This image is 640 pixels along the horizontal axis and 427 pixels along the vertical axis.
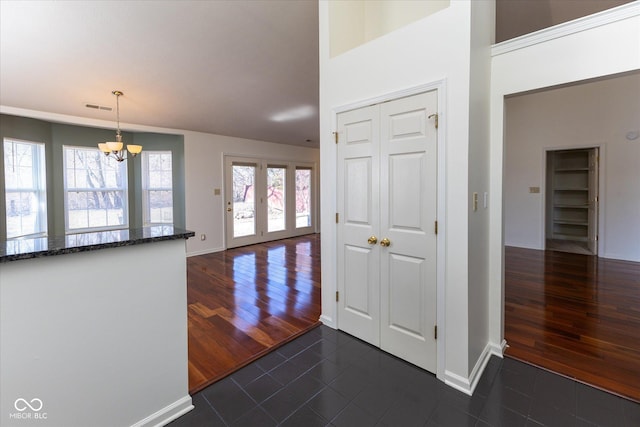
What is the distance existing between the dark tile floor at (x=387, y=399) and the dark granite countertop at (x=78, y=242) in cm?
104

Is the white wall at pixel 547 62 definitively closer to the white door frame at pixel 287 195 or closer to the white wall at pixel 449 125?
the white wall at pixel 449 125

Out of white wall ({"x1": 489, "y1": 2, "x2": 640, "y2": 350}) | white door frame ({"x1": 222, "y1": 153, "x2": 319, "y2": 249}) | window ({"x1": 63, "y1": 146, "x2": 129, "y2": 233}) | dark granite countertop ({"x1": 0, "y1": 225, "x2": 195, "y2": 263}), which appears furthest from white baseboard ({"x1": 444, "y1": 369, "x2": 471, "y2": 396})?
window ({"x1": 63, "y1": 146, "x2": 129, "y2": 233})

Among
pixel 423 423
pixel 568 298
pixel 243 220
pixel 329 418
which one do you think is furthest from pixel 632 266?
pixel 243 220

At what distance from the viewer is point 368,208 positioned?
91.2 inches

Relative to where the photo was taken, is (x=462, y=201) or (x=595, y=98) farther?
(x=595, y=98)

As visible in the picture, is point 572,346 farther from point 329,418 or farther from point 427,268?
point 329,418

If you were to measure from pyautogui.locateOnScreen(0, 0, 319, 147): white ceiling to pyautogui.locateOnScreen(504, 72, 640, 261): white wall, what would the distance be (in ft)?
11.4

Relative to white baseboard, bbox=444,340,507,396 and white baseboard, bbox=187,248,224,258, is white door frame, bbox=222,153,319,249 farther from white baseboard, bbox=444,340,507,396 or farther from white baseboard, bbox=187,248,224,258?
white baseboard, bbox=444,340,507,396

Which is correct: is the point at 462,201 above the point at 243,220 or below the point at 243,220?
above

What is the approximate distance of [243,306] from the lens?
3191 millimetres

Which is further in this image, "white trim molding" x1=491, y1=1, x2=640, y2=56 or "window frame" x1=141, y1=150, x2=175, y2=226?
"window frame" x1=141, y1=150, x2=175, y2=226

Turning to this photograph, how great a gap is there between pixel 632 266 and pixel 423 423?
5021mm

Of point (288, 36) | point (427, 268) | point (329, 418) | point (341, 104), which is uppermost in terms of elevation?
point (288, 36)

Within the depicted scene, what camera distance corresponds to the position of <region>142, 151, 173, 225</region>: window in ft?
18.9
